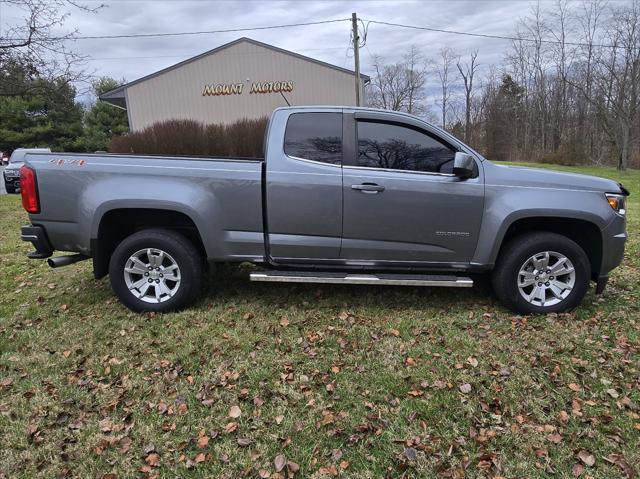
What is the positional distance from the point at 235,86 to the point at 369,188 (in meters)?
24.7

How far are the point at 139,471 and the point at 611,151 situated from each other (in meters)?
44.1

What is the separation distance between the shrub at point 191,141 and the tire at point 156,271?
15.1 meters

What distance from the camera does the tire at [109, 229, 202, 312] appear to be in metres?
4.35

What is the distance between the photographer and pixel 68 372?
3512 millimetres

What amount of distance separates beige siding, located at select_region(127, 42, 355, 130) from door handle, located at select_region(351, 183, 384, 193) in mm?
22773

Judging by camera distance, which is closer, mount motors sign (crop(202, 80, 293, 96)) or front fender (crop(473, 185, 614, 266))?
front fender (crop(473, 185, 614, 266))

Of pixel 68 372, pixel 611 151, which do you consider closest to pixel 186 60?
pixel 68 372

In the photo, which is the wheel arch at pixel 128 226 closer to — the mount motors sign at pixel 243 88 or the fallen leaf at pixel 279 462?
the fallen leaf at pixel 279 462

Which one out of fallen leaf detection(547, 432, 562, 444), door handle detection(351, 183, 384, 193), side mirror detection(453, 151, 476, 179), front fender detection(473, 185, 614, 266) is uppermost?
side mirror detection(453, 151, 476, 179)

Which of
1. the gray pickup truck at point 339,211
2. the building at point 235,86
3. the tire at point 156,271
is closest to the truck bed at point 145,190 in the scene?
the gray pickup truck at point 339,211

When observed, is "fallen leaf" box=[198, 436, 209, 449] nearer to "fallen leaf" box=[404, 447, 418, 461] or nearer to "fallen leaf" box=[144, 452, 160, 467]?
"fallen leaf" box=[144, 452, 160, 467]

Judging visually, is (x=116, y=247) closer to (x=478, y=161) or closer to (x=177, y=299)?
(x=177, y=299)

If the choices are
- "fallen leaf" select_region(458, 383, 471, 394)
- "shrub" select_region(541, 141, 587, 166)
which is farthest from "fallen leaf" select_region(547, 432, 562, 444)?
"shrub" select_region(541, 141, 587, 166)

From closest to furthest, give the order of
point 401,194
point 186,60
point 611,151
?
1. point 401,194
2. point 186,60
3. point 611,151
